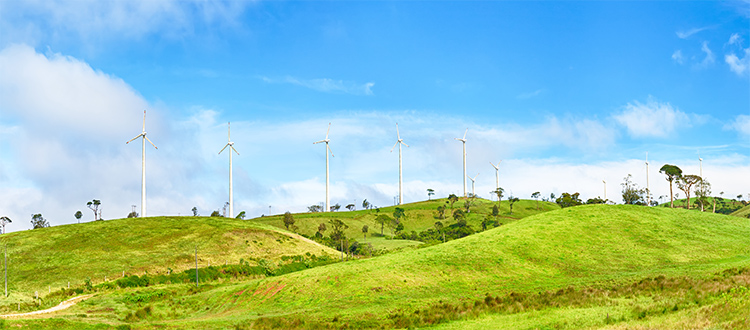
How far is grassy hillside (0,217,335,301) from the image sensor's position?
375 feet

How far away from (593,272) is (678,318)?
136 feet

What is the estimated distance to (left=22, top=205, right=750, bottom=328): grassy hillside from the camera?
201 feet

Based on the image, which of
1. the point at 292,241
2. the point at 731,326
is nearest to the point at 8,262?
the point at 292,241

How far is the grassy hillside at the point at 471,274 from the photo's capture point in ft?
201

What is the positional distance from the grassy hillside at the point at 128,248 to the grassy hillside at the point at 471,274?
112 feet

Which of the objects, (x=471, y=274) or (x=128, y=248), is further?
(x=128, y=248)

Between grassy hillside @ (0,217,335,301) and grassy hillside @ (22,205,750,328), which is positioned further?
grassy hillside @ (0,217,335,301)

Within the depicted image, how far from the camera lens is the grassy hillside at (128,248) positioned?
11421 cm

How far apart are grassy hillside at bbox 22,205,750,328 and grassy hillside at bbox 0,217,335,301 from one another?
34.1m

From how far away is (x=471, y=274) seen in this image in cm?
7650

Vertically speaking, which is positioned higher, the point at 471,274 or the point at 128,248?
the point at 471,274

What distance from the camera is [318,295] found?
68438 mm

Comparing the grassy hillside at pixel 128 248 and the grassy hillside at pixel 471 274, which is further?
the grassy hillside at pixel 128 248

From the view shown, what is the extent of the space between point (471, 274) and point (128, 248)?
320ft
